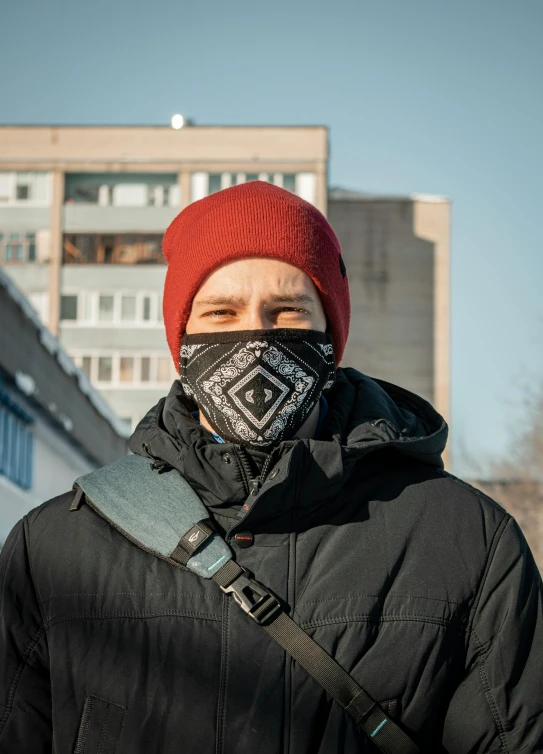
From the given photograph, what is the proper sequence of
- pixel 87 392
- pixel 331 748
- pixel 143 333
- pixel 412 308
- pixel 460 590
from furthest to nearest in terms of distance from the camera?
pixel 412 308 → pixel 143 333 → pixel 87 392 → pixel 460 590 → pixel 331 748

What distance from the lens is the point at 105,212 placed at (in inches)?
2088

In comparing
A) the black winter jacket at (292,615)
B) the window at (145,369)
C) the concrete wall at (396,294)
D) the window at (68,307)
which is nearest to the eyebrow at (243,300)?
the black winter jacket at (292,615)

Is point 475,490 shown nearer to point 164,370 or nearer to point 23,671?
point 23,671

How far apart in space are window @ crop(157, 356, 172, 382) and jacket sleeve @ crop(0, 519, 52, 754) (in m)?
48.6

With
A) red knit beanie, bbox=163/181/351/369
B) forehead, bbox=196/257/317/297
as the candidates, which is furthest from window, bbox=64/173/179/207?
forehead, bbox=196/257/317/297

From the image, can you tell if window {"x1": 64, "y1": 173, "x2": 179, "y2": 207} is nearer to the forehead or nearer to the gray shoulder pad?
the forehead

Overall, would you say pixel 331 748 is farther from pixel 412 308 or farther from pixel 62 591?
pixel 412 308

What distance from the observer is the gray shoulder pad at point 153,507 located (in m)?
2.44

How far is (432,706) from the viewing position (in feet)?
7.85

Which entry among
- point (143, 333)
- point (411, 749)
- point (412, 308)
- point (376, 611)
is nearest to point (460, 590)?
point (376, 611)

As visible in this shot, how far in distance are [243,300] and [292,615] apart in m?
0.77

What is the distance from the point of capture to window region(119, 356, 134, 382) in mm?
51625

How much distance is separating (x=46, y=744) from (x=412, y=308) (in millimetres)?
55459

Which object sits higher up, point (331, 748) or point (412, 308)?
point (412, 308)
